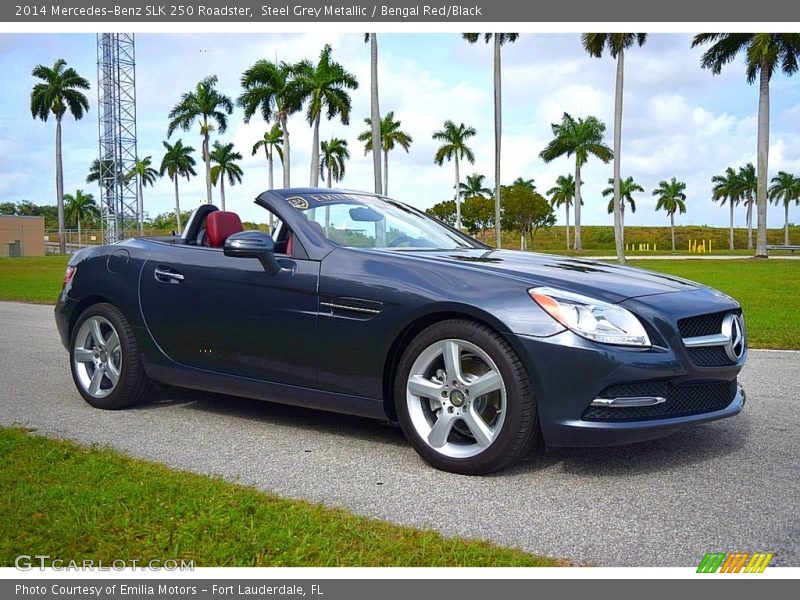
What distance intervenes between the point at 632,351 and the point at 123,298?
3512 millimetres

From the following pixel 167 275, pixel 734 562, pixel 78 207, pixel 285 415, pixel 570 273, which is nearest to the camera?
pixel 734 562

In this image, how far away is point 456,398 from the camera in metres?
4.19

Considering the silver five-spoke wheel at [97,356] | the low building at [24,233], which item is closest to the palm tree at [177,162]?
the low building at [24,233]

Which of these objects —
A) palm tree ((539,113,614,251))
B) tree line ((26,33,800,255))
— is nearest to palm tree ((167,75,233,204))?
tree line ((26,33,800,255))

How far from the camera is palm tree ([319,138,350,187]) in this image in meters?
72.9

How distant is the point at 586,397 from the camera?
12.8 feet

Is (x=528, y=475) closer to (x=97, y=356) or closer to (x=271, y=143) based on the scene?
(x=97, y=356)

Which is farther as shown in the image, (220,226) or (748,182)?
(748,182)

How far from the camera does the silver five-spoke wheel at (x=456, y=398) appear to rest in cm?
410

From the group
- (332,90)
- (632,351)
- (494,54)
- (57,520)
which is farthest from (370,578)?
(332,90)

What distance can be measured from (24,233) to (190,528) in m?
70.3

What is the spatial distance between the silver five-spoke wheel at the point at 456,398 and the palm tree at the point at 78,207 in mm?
124506

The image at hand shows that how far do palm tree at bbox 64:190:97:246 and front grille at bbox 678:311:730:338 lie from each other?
4923 inches

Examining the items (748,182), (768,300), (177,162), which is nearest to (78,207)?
(177,162)
